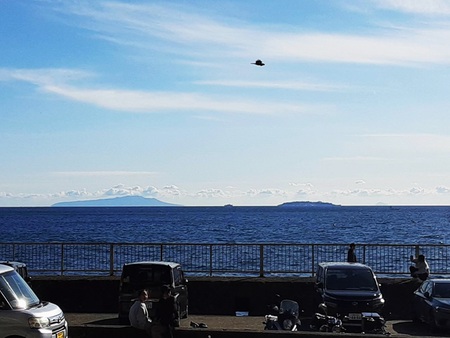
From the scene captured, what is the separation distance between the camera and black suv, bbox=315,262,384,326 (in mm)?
18219

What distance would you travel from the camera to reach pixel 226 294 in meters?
21.6

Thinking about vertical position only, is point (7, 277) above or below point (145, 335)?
above

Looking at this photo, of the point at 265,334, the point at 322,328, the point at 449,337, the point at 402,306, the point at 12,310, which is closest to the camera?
the point at 12,310

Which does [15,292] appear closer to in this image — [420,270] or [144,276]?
[144,276]

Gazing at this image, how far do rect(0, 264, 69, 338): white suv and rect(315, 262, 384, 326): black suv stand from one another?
7.28 m

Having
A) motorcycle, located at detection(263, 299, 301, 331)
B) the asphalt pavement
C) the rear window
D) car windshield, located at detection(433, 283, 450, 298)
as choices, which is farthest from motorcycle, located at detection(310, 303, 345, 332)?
car windshield, located at detection(433, 283, 450, 298)

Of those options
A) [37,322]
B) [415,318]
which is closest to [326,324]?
[415,318]

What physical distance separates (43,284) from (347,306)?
8.93 m

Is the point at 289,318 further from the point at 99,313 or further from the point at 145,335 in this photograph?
the point at 99,313

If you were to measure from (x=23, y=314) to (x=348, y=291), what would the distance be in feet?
29.3

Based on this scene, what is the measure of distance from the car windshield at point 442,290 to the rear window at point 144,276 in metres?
6.46

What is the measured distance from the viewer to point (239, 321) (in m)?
19.8

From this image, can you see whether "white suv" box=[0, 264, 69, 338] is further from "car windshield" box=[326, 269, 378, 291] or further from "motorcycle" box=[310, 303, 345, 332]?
"car windshield" box=[326, 269, 378, 291]

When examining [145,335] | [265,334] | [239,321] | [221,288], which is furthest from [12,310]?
[221,288]
